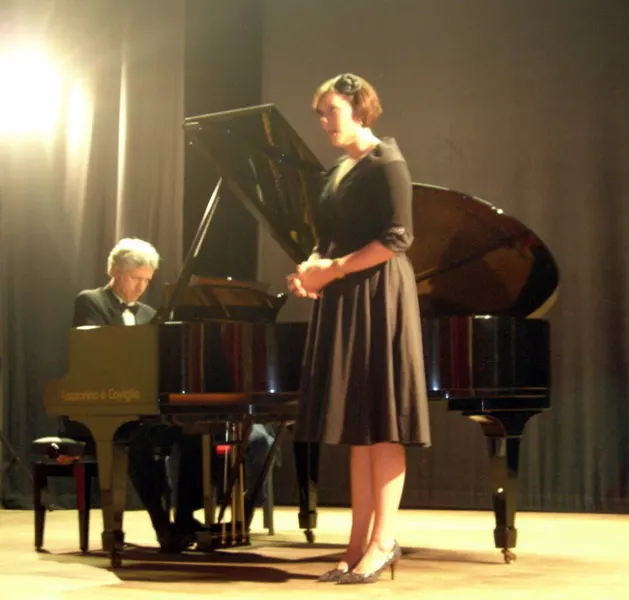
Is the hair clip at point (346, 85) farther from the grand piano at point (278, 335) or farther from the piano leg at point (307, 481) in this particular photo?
the piano leg at point (307, 481)

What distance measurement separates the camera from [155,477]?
4402 millimetres

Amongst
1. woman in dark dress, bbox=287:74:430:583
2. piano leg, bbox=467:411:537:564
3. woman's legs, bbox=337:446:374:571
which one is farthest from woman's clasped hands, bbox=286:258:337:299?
piano leg, bbox=467:411:537:564

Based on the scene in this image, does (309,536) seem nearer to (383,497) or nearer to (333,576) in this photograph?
(333,576)

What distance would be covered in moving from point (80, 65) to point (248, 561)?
12.3ft

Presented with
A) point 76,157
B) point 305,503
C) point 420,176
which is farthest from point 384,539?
point 76,157

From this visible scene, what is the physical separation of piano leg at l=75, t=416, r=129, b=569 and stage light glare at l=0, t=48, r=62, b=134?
129 inches

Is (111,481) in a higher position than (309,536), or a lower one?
higher

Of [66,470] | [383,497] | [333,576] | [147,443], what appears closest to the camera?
[383,497]

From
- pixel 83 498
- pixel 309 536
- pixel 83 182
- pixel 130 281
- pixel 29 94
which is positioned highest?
pixel 29 94

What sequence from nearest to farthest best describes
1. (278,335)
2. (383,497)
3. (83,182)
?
1. (383,497)
2. (278,335)
3. (83,182)

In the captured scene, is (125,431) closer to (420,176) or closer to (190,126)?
(190,126)

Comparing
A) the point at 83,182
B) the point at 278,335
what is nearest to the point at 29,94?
the point at 83,182

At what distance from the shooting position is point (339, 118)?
3.24 meters

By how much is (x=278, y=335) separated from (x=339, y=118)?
0.91 meters
